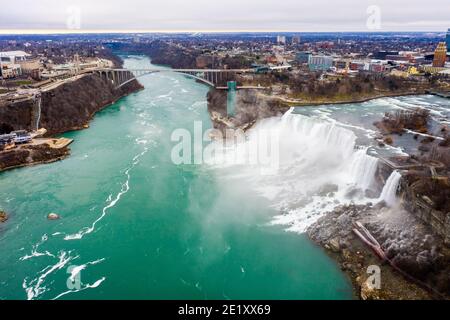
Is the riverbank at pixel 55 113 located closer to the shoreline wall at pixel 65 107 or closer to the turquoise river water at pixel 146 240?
the shoreline wall at pixel 65 107

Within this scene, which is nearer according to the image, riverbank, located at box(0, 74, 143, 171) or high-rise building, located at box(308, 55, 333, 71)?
riverbank, located at box(0, 74, 143, 171)

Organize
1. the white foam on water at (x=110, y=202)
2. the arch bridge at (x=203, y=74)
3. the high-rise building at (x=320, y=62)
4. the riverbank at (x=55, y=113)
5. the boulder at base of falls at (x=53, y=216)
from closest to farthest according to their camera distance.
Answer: the white foam on water at (x=110, y=202) → the boulder at base of falls at (x=53, y=216) → the riverbank at (x=55, y=113) → the arch bridge at (x=203, y=74) → the high-rise building at (x=320, y=62)

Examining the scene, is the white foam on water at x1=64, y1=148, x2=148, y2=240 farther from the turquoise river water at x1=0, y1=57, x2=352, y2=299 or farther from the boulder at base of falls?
the boulder at base of falls

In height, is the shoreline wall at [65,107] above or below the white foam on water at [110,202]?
above

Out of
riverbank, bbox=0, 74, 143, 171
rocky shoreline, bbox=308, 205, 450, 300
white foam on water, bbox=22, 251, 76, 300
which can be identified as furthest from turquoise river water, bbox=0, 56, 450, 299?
riverbank, bbox=0, 74, 143, 171

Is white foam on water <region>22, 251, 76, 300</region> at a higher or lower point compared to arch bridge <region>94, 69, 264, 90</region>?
lower

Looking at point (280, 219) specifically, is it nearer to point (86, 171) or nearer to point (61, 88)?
point (86, 171)

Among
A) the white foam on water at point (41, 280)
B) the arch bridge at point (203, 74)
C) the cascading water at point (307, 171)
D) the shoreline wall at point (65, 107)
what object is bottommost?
the white foam on water at point (41, 280)

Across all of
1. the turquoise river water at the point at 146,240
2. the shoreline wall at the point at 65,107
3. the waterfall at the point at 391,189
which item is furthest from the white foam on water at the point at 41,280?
the shoreline wall at the point at 65,107
